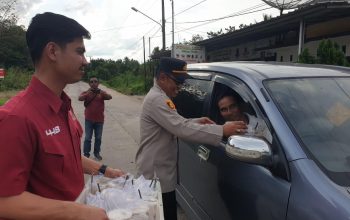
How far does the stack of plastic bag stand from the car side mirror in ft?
1.71

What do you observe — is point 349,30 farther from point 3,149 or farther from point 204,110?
point 3,149

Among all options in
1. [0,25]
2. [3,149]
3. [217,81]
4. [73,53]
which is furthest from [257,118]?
[0,25]

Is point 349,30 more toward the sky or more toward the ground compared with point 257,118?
more toward the sky

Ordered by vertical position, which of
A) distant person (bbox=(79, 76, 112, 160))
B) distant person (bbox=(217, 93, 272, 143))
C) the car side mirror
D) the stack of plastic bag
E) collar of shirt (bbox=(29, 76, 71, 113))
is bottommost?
distant person (bbox=(79, 76, 112, 160))

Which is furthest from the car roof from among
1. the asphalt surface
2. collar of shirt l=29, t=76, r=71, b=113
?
the asphalt surface

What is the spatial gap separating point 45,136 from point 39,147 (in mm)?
53

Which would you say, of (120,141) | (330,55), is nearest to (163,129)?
(120,141)

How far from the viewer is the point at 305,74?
2.83 meters

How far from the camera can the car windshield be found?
7.05ft

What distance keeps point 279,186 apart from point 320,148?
342mm

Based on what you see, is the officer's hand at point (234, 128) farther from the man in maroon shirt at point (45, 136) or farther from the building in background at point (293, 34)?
the building in background at point (293, 34)

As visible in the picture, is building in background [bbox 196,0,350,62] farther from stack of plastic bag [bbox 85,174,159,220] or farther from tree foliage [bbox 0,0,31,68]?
tree foliage [bbox 0,0,31,68]

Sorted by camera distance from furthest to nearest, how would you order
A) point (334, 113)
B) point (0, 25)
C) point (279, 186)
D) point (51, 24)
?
point (0, 25), point (334, 113), point (279, 186), point (51, 24)

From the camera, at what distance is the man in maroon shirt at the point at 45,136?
139cm
